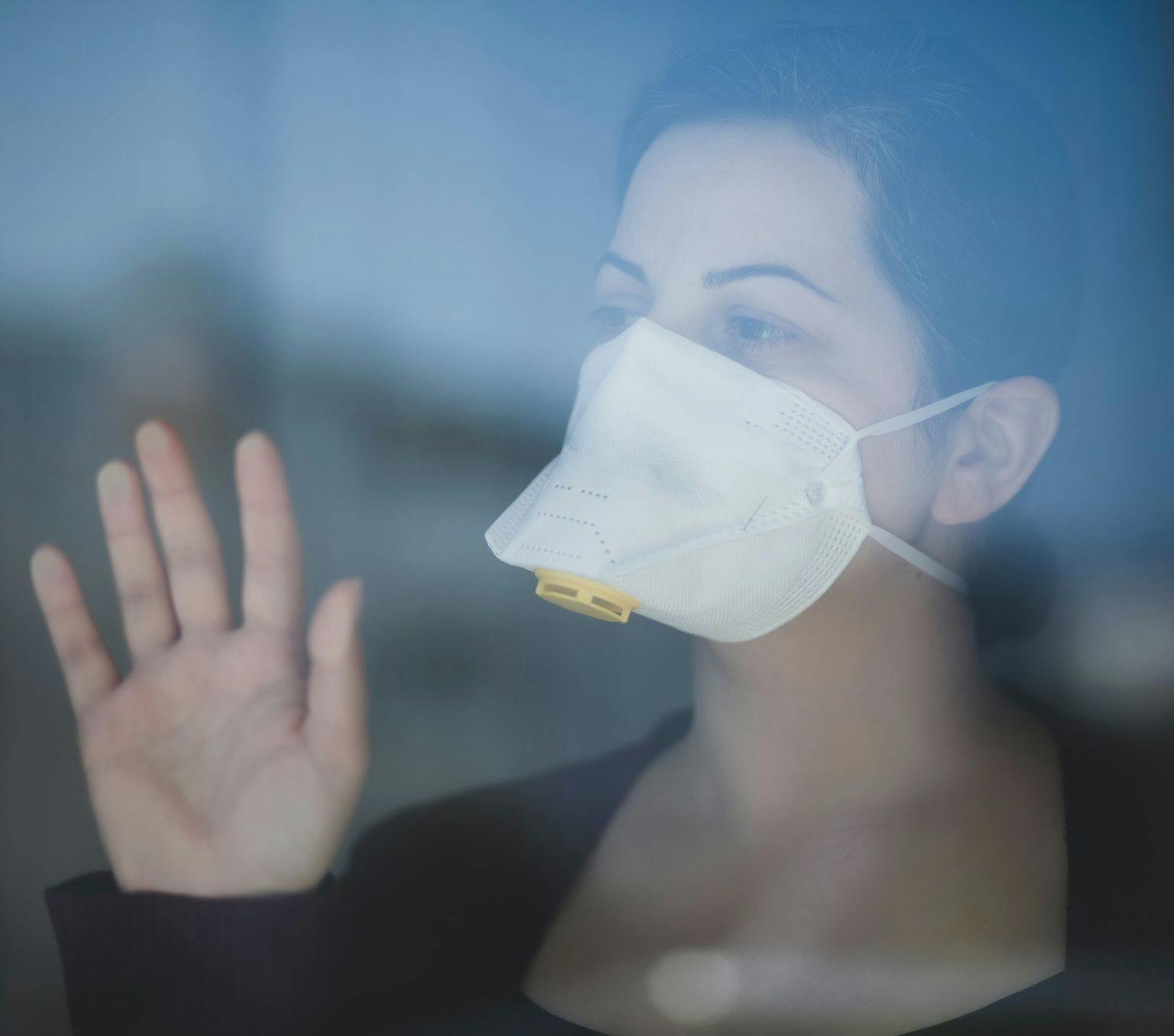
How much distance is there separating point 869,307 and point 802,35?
0.29 m

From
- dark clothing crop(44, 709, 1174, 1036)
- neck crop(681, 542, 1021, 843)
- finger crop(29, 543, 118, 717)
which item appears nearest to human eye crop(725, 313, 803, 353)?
neck crop(681, 542, 1021, 843)

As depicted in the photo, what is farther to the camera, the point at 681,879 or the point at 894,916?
the point at 681,879

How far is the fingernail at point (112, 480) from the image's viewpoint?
3.34ft

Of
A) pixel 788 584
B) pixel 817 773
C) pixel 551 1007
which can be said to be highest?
pixel 788 584

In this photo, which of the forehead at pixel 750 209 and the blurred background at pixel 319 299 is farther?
the blurred background at pixel 319 299

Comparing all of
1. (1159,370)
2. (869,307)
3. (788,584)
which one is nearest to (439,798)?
(788,584)

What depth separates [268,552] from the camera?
988 millimetres

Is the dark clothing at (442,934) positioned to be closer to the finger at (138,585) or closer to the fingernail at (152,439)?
the finger at (138,585)

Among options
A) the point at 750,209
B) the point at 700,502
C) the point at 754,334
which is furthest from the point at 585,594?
the point at 750,209

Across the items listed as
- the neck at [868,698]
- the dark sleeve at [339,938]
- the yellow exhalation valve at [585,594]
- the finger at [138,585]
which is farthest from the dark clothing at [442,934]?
the yellow exhalation valve at [585,594]

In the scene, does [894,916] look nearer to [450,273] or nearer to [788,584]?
[788,584]

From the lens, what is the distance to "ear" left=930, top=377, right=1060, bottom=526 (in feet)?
3.01

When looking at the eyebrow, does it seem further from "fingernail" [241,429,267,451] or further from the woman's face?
"fingernail" [241,429,267,451]

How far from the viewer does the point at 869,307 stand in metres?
0.89
